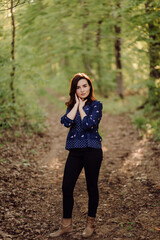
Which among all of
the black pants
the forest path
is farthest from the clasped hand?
the forest path

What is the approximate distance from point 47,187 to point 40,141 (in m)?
3.43

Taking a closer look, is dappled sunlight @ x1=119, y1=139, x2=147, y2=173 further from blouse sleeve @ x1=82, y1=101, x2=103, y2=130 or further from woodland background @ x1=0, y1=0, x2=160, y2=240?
blouse sleeve @ x1=82, y1=101, x2=103, y2=130

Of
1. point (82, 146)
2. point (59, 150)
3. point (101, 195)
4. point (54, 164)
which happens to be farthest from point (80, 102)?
point (59, 150)

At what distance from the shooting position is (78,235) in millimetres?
3578

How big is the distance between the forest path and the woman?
1.57ft

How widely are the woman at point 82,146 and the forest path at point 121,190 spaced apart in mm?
480

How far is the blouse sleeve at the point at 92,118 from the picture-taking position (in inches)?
129

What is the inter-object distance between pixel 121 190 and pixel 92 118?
2361 mm

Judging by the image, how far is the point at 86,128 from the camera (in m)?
3.29

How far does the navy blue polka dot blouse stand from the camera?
331 cm

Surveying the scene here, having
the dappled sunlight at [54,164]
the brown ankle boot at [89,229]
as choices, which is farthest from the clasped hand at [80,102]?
the dappled sunlight at [54,164]

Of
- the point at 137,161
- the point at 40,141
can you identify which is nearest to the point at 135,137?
the point at 137,161

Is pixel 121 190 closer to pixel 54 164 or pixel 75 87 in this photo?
pixel 54 164

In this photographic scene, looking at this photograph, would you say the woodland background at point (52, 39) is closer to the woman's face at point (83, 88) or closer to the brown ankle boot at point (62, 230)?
the woman's face at point (83, 88)
